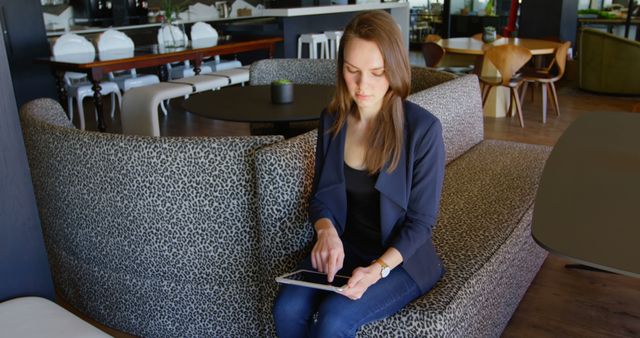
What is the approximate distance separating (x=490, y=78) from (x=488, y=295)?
4340 millimetres

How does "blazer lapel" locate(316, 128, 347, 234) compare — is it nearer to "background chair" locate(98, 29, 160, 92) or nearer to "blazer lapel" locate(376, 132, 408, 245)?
"blazer lapel" locate(376, 132, 408, 245)

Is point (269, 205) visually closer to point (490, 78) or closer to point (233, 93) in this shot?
point (233, 93)

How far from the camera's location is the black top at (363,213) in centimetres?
170

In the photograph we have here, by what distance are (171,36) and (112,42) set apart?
858mm

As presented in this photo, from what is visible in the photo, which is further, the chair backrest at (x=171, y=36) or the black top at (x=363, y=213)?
the chair backrest at (x=171, y=36)

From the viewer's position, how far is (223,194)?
1970mm

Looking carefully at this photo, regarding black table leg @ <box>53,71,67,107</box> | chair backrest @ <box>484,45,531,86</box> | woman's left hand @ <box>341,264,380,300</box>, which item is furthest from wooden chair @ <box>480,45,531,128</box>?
woman's left hand @ <box>341,264,380,300</box>

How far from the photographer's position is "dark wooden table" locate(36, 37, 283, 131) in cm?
482

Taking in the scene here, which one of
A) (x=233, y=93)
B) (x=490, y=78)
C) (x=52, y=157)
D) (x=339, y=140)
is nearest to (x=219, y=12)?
(x=490, y=78)

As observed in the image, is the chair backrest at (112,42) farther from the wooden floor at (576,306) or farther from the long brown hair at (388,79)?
the long brown hair at (388,79)

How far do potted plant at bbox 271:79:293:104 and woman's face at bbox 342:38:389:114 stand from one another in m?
1.51

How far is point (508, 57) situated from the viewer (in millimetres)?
5324

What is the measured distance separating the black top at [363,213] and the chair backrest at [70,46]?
4.50m

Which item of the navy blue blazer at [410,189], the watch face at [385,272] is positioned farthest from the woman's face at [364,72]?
the watch face at [385,272]
